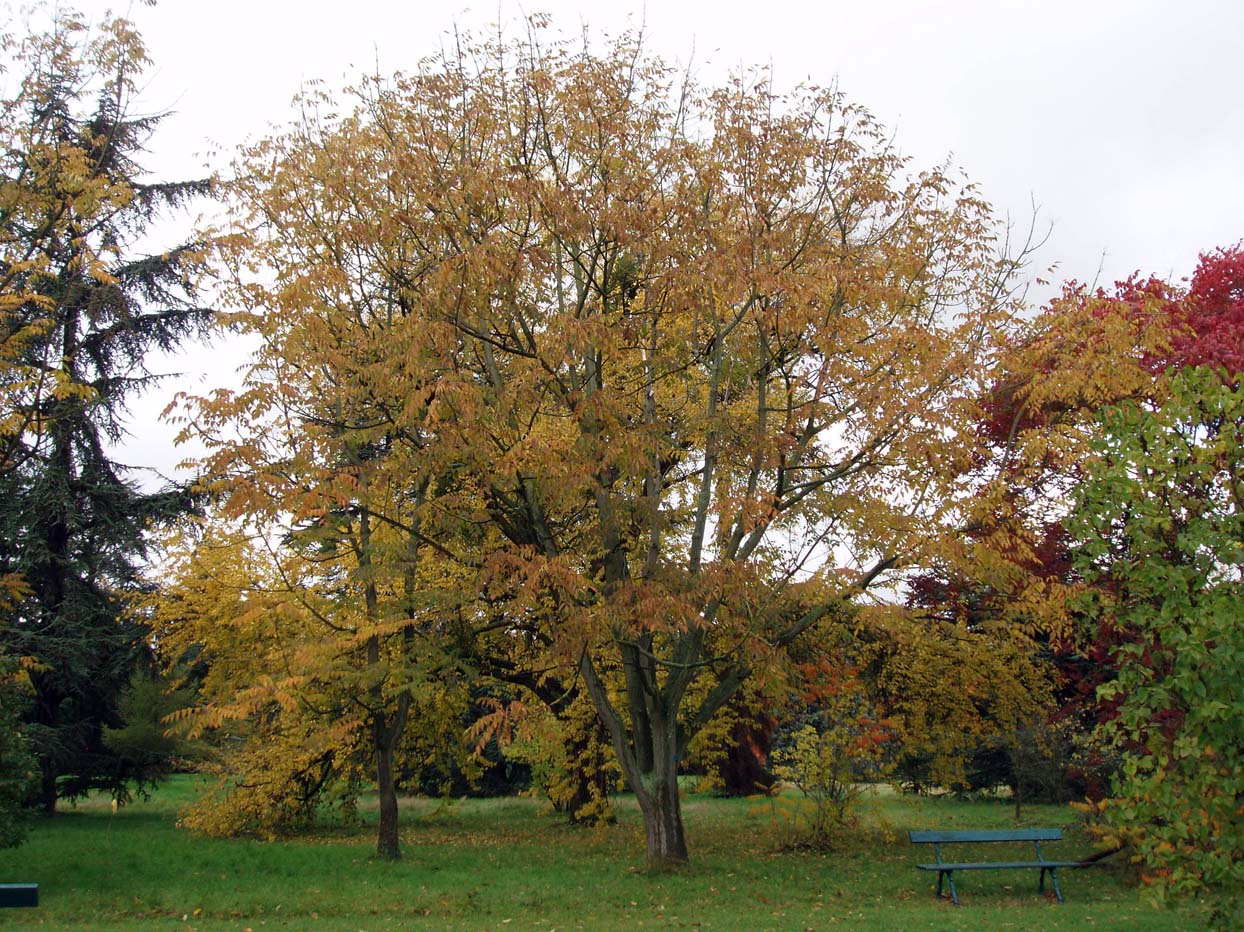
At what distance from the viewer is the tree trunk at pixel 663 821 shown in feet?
40.8

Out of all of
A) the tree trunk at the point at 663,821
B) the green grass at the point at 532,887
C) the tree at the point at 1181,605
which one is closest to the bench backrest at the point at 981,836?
the green grass at the point at 532,887

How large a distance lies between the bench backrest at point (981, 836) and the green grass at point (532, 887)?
0.59 metres

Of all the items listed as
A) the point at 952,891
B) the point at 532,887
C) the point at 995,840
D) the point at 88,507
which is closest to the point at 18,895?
the point at 532,887

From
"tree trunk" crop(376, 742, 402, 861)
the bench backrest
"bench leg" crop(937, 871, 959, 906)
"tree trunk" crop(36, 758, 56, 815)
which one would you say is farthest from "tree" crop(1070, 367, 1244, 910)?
"tree trunk" crop(36, 758, 56, 815)

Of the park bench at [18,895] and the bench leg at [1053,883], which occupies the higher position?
the park bench at [18,895]

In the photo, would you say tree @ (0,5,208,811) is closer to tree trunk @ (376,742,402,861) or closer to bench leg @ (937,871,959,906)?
tree trunk @ (376,742,402,861)

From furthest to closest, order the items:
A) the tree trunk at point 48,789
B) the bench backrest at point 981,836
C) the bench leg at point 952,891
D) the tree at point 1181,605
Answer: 1. the tree trunk at point 48,789
2. the bench backrest at point 981,836
3. the bench leg at point 952,891
4. the tree at point 1181,605

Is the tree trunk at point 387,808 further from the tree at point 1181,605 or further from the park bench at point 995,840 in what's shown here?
the tree at point 1181,605

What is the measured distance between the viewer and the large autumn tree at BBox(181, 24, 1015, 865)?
10.7 metres

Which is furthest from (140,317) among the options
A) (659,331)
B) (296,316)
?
(659,331)

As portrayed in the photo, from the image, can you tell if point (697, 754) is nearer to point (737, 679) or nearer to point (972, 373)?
point (737, 679)

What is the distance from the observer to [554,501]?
11656 mm

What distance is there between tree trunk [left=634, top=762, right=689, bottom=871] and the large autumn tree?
0.11 ft

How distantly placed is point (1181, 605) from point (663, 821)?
24.5 feet
